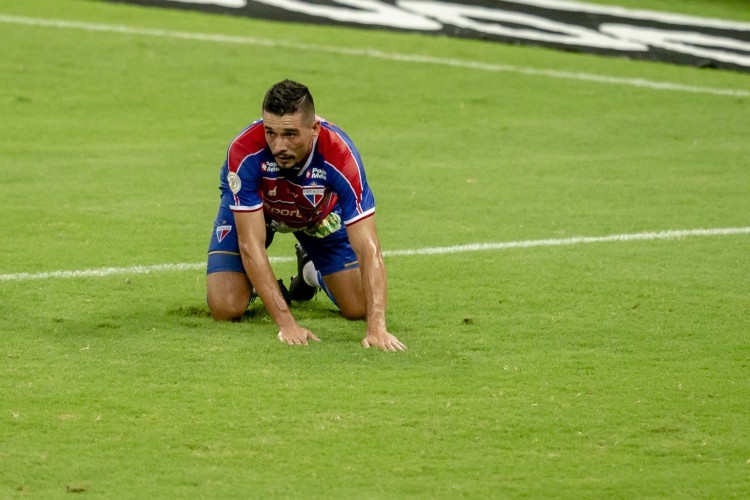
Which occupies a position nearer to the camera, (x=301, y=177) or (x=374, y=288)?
(x=374, y=288)

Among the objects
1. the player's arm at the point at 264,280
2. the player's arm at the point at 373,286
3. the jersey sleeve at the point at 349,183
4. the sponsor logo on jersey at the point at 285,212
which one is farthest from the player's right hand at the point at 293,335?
the sponsor logo on jersey at the point at 285,212

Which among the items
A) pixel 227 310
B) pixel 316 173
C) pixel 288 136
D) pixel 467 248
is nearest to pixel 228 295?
pixel 227 310

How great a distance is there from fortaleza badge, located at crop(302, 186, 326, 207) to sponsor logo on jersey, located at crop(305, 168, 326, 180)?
0.21 ft

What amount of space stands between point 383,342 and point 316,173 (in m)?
0.93

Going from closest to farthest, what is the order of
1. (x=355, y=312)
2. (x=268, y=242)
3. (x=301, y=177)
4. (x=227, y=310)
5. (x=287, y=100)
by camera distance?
(x=287, y=100) < (x=301, y=177) < (x=227, y=310) < (x=355, y=312) < (x=268, y=242)

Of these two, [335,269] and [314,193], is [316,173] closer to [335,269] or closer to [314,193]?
[314,193]

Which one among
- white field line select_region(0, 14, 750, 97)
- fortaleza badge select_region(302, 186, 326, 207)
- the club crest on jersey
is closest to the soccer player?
fortaleza badge select_region(302, 186, 326, 207)

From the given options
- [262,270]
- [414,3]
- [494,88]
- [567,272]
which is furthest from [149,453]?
[414,3]

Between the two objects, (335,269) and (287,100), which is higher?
(287,100)

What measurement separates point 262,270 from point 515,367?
1319 mm

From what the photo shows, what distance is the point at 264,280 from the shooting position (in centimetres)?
614

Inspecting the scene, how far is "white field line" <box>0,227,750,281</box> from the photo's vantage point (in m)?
7.33

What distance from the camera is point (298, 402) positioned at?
17.6ft

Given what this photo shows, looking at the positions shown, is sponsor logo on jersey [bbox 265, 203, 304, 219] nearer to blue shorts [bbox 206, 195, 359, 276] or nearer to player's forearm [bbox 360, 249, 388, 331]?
blue shorts [bbox 206, 195, 359, 276]
